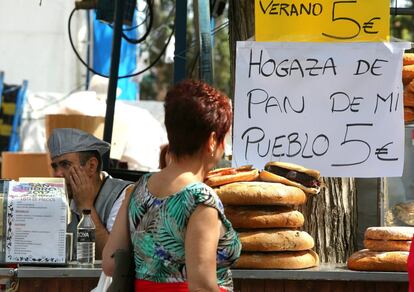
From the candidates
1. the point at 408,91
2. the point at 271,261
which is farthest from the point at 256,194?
the point at 408,91

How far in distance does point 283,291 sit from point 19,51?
1092 cm

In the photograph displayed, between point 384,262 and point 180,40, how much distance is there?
2.69 meters

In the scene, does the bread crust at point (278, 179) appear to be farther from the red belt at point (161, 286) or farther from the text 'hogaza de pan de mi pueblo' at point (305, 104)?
the red belt at point (161, 286)

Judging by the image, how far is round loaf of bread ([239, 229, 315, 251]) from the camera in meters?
3.87

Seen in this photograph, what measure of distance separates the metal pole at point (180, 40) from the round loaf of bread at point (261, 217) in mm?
2044

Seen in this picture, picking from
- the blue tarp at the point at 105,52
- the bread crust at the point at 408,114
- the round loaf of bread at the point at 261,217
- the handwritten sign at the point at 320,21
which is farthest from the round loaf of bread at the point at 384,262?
the blue tarp at the point at 105,52

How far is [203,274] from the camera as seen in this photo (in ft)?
9.02

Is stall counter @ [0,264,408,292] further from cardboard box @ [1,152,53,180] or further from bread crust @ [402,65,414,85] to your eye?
cardboard box @ [1,152,53,180]

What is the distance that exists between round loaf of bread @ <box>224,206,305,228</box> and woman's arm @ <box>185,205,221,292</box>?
1118 millimetres

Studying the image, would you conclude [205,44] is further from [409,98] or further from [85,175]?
[409,98]

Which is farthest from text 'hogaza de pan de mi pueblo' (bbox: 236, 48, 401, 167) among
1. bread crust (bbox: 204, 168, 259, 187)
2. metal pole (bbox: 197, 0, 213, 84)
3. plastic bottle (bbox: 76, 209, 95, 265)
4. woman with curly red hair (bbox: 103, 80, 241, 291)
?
metal pole (bbox: 197, 0, 213, 84)

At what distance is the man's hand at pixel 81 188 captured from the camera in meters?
4.86

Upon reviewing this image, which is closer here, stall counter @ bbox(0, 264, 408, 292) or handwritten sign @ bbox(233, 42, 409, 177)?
stall counter @ bbox(0, 264, 408, 292)

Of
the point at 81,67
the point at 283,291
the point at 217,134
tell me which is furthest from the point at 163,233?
the point at 81,67
